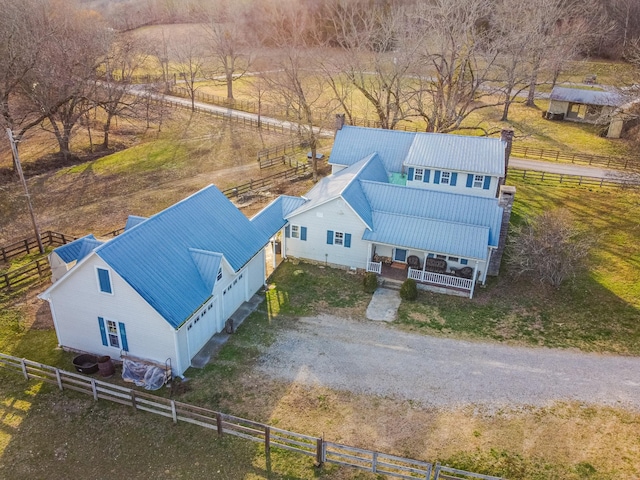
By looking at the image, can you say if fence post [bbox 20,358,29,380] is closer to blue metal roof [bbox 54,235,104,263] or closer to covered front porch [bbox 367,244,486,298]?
blue metal roof [bbox 54,235,104,263]

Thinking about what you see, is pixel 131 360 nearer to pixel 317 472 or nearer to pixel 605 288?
pixel 317 472

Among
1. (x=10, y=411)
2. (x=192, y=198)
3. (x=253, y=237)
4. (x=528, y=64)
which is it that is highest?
(x=528, y=64)

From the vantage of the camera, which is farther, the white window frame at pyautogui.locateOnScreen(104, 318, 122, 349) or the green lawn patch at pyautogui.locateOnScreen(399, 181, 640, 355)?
the green lawn patch at pyautogui.locateOnScreen(399, 181, 640, 355)

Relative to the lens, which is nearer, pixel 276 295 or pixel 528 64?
pixel 276 295

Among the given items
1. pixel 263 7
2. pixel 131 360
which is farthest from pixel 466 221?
pixel 263 7

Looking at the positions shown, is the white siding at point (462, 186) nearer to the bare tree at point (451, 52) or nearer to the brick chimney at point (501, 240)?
the brick chimney at point (501, 240)

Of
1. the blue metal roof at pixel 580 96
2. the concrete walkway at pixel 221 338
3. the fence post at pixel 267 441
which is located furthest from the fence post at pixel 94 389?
the blue metal roof at pixel 580 96

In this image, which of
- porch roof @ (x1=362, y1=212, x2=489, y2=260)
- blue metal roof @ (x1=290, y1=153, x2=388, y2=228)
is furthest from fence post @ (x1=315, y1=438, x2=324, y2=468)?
blue metal roof @ (x1=290, y1=153, x2=388, y2=228)
